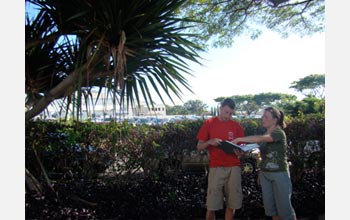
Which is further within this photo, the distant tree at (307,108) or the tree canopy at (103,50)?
the distant tree at (307,108)

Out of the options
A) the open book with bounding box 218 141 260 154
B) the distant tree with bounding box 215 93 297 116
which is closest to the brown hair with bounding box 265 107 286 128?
the open book with bounding box 218 141 260 154

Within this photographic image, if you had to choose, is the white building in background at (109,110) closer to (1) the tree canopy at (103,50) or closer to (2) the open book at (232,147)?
(1) the tree canopy at (103,50)

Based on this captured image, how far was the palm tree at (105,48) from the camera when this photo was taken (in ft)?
11.8

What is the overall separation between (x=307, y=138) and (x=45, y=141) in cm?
375

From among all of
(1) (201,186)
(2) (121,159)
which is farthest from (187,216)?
(2) (121,159)

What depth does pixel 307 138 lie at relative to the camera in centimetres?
468

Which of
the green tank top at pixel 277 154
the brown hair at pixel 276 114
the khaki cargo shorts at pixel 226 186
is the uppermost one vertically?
the brown hair at pixel 276 114

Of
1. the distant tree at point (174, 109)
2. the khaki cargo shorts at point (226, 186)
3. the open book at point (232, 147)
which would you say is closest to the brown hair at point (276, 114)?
the open book at point (232, 147)

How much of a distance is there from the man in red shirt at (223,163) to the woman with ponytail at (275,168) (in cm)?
20

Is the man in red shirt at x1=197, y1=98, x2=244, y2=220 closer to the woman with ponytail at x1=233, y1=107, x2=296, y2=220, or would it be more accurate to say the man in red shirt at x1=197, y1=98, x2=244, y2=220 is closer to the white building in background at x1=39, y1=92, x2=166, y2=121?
the woman with ponytail at x1=233, y1=107, x2=296, y2=220

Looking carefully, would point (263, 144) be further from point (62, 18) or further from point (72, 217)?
point (62, 18)

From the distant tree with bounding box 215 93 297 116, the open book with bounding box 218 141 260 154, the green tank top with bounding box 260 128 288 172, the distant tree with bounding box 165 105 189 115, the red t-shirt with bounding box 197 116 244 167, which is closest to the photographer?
the open book with bounding box 218 141 260 154

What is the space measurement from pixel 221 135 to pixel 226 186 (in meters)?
0.58

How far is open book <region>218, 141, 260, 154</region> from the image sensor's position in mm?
3227
